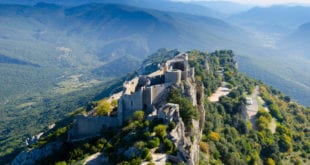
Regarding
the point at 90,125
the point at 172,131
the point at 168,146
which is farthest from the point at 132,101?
the point at 168,146

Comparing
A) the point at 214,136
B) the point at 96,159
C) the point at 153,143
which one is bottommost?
the point at 214,136

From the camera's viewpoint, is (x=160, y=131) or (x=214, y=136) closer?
(x=160, y=131)

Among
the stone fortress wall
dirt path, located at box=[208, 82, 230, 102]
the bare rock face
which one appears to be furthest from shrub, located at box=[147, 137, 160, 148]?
dirt path, located at box=[208, 82, 230, 102]

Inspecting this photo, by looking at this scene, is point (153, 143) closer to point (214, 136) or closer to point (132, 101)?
point (132, 101)

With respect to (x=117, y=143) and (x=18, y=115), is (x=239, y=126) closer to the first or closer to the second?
(x=117, y=143)

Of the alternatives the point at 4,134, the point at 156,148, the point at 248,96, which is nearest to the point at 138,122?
the point at 156,148

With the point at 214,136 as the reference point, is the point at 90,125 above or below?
above

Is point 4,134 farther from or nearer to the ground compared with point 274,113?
nearer to the ground
